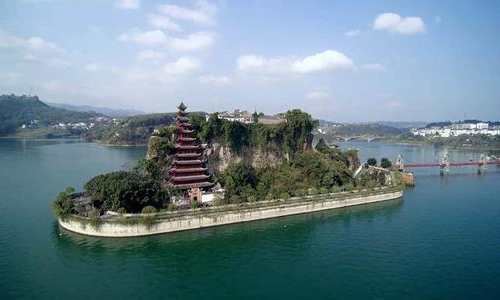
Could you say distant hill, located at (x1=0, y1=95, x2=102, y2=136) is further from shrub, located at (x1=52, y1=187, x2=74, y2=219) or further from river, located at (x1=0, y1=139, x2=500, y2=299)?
shrub, located at (x1=52, y1=187, x2=74, y2=219)

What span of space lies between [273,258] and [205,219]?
6423 millimetres

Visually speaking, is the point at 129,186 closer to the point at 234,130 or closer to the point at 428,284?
the point at 234,130

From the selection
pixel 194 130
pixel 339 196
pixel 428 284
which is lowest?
pixel 428 284

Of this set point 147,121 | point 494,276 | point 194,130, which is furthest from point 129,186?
point 147,121

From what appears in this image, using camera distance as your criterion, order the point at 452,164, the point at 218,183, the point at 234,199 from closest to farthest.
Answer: the point at 234,199, the point at 218,183, the point at 452,164

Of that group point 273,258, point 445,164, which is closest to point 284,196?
point 273,258

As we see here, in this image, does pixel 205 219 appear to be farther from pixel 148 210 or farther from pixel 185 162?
pixel 185 162

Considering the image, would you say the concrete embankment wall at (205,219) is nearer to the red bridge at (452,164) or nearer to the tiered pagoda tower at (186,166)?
the tiered pagoda tower at (186,166)

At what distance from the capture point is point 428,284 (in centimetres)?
1789

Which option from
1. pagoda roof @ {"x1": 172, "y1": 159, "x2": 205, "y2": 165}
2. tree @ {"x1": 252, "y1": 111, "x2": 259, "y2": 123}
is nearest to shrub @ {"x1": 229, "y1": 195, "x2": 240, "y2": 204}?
pagoda roof @ {"x1": 172, "y1": 159, "x2": 205, "y2": 165}

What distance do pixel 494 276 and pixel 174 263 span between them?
16.2 meters

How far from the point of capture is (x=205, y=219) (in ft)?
83.4

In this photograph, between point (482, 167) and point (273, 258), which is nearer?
point (273, 258)

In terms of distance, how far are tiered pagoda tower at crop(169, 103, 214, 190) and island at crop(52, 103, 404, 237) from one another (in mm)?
79
